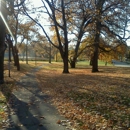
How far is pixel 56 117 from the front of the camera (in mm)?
6730

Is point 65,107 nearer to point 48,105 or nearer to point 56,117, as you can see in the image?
point 48,105

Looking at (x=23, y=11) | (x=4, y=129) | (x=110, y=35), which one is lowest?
(x=4, y=129)

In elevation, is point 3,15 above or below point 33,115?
above

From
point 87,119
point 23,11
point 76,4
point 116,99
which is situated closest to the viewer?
point 87,119

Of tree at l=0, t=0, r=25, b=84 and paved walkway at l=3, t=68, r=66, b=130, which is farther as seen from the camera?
tree at l=0, t=0, r=25, b=84

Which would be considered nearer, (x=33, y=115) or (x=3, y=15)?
(x=33, y=115)

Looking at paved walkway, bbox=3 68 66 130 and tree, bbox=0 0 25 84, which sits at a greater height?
tree, bbox=0 0 25 84

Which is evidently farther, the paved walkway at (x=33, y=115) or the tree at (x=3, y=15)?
the tree at (x=3, y=15)

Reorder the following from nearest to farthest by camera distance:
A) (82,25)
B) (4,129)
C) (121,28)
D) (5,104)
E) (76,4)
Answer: (4,129) < (5,104) < (76,4) < (121,28) < (82,25)

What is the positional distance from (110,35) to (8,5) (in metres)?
16.8

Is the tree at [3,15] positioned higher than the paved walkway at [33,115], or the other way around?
the tree at [3,15]

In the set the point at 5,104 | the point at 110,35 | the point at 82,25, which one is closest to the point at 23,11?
the point at 82,25

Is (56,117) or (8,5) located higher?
(8,5)

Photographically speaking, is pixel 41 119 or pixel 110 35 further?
pixel 110 35
